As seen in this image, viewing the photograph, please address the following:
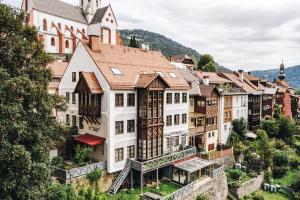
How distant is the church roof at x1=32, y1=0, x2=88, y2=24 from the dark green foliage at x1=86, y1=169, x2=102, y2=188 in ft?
192

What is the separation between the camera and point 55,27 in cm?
7775

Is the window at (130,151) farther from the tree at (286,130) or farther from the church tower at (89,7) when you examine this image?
the church tower at (89,7)

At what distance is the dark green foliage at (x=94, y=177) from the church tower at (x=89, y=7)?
70639mm

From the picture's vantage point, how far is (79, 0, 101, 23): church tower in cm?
9100

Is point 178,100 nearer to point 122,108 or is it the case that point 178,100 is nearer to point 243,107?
point 122,108

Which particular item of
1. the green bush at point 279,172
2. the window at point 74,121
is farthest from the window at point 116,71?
the green bush at point 279,172

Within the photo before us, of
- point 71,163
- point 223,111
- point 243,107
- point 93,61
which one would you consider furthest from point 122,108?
point 243,107

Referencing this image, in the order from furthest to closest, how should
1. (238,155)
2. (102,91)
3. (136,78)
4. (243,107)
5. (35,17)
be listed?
1. (35,17)
2. (243,107)
3. (238,155)
4. (136,78)
5. (102,91)

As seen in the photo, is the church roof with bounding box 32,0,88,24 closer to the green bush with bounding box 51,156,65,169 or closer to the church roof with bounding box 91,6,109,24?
the church roof with bounding box 91,6,109,24

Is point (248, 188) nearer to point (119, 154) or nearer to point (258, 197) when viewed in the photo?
point (258, 197)

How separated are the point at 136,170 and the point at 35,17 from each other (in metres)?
57.0

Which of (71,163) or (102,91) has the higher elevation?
(102,91)

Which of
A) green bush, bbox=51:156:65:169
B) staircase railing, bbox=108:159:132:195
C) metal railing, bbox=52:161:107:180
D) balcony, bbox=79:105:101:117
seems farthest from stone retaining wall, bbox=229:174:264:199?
green bush, bbox=51:156:65:169

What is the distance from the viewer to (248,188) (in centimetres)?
4234
